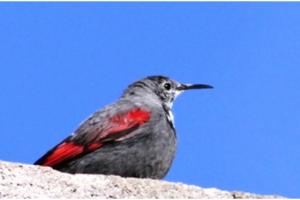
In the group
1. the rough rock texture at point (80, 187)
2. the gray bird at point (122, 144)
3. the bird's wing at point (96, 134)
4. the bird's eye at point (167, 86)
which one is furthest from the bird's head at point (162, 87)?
the rough rock texture at point (80, 187)

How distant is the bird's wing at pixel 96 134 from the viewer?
7.19m

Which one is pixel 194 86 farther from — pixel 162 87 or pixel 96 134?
pixel 96 134

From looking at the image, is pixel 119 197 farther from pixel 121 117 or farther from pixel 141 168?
pixel 121 117

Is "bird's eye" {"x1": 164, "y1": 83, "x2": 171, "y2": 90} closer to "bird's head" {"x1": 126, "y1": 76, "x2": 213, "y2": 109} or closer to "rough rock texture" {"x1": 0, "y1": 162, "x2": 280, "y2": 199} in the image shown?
"bird's head" {"x1": 126, "y1": 76, "x2": 213, "y2": 109}

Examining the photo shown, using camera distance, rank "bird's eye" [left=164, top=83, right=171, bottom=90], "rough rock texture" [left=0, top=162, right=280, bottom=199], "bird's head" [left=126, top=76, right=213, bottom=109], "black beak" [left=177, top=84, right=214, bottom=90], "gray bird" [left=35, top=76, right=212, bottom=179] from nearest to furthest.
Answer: "rough rock texture" [left=0, top=162, right=280, bottom=199]
"gray bird" [left=35, top=76, right=212, bottom=179]
"bird's head" [left=126, top=76, right=213, bottom=109]
"bird's eye" [left=164, top=83, right=171, bottom=90]
"black beak" [left=177, top=84, right=214, bottom=90]

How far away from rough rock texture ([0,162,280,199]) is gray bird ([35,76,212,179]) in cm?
192

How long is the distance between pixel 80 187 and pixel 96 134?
2664 millimetres

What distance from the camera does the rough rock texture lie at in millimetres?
4676

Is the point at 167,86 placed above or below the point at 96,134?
above

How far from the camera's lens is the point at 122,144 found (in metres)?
7.36

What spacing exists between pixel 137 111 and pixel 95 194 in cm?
313

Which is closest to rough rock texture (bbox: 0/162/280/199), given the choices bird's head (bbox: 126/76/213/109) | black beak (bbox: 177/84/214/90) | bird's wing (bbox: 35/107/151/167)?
bird's wing (bbox: 35/107/151/167)

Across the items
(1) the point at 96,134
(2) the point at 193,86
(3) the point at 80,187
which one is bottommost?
(3) the point at 80,187

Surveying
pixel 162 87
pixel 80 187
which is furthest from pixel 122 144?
pixel 80 187
